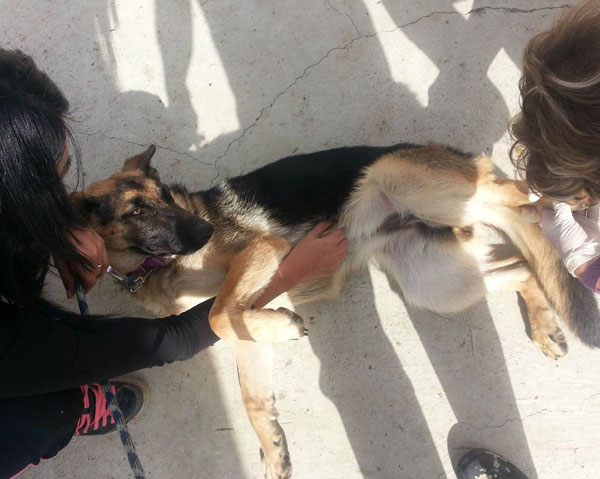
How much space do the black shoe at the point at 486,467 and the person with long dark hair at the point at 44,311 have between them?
1.76 m

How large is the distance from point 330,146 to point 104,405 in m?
2.51

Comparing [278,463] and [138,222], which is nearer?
[138,222]

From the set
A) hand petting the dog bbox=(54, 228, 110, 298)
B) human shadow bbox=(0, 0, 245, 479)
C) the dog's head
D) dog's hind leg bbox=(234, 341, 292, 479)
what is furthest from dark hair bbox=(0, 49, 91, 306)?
human shadow bbox=(0, 0, 245, 479)

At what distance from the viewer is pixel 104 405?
107 inches

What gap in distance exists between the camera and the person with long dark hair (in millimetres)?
1572

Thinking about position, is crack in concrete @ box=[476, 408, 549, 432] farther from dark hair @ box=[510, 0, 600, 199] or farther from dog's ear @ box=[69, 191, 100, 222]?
dog's ear @ box=[69, 191, 100, 222]

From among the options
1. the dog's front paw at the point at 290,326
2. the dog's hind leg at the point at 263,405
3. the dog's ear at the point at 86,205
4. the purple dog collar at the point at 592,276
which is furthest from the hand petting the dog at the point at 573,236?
the dog's ear at the point at 86,205

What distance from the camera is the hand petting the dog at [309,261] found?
2.58 metres

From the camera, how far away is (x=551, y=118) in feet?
5.83

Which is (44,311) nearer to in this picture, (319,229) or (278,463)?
(319,229)

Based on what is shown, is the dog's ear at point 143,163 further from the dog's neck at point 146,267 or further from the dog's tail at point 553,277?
the dog's tail at point 553,277

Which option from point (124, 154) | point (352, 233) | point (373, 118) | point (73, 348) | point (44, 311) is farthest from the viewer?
point (124, 154)

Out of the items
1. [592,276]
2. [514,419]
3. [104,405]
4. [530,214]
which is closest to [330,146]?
[530,214]

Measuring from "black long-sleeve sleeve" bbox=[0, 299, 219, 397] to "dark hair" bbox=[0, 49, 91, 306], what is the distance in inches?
8.8
